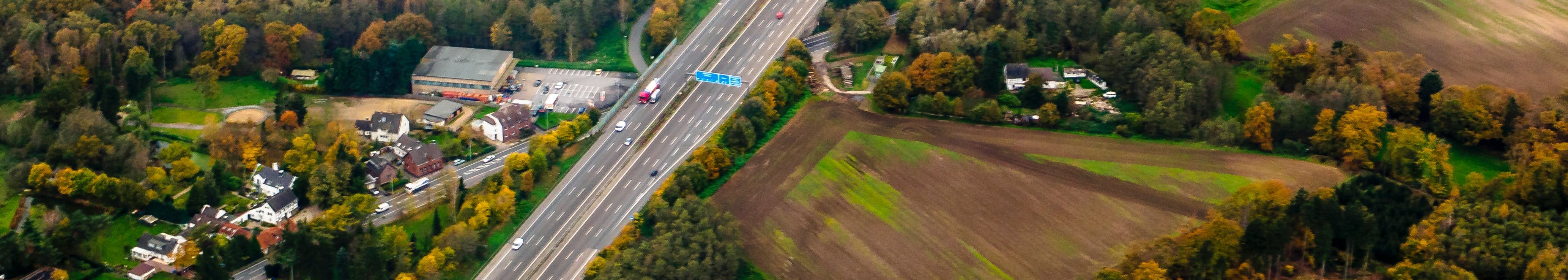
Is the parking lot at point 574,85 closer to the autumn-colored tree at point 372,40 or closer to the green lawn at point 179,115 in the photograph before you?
the autumn-colored tree at point 372,40

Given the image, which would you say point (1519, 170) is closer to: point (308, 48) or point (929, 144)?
point (929, 144)

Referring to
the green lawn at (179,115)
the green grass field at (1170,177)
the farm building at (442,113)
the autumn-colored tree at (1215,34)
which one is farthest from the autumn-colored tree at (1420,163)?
the green lawn at (179,115)

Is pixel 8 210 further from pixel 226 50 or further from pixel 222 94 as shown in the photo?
pixel 226 50

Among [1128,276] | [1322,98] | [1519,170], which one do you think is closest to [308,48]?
[1128,276]

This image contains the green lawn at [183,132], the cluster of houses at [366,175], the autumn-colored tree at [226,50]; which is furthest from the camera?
the autumn-colored tree at [226,50]

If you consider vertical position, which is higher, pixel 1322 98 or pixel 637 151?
pixel 1322 98

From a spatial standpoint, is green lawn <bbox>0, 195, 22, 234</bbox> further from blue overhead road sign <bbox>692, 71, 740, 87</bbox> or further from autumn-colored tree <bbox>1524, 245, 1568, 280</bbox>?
autumn-colored tree <bbox>1524, 245, 1568, 280</bbox>
